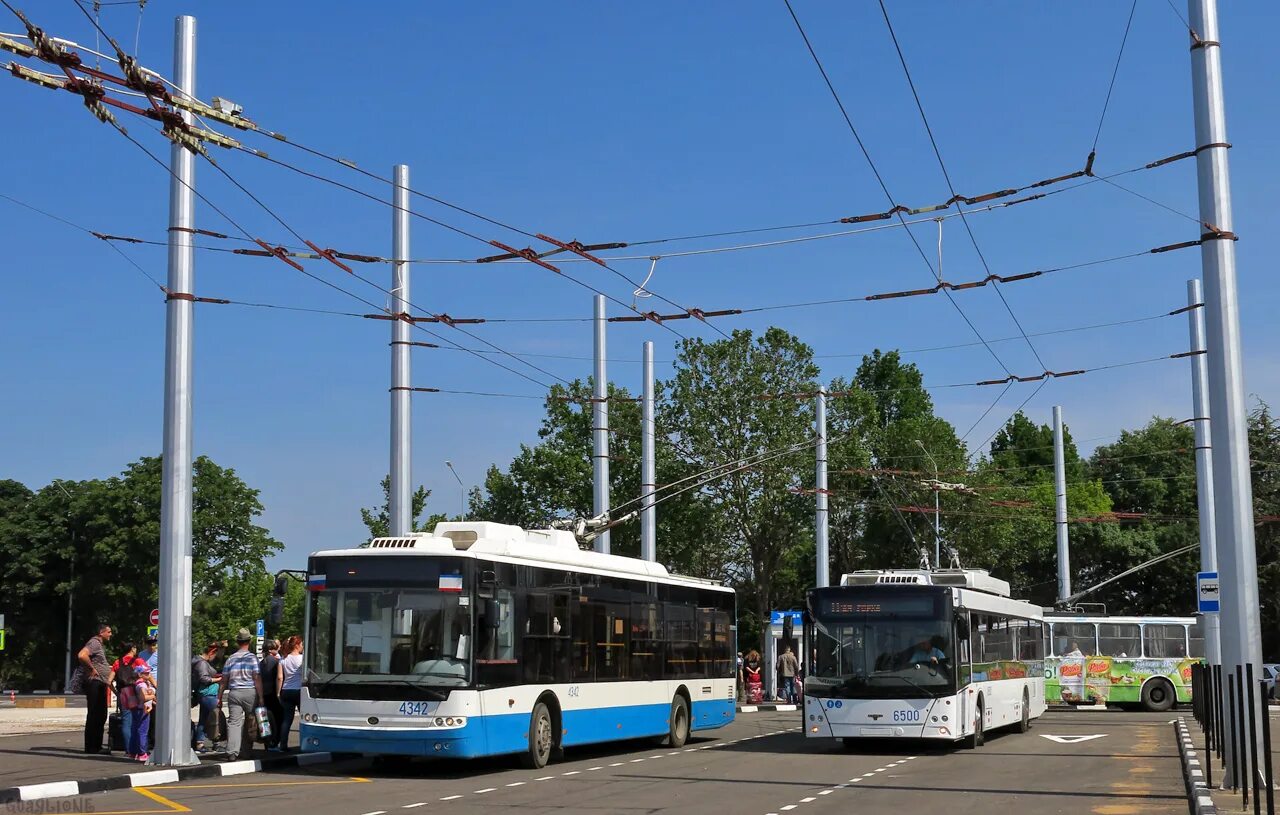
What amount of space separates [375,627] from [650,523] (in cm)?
1661

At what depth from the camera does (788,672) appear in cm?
3962

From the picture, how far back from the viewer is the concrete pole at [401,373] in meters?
23.3

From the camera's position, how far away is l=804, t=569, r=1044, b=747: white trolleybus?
883 inches

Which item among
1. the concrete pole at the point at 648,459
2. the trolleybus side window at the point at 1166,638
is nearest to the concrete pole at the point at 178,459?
the concrete pole at the point at 648,459

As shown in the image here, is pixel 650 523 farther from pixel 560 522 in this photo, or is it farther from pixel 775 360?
pixel 775 360

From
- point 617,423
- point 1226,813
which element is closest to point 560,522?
point 1226,813

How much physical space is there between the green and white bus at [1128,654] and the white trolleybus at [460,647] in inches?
910

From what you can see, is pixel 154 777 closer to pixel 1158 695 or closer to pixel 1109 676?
pixel 1109 676

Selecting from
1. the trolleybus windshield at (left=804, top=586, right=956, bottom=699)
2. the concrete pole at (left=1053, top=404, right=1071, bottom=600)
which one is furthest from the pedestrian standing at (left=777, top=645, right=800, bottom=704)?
the trolleybus windshield at (left=804, top=586, right=956, bottom=699)

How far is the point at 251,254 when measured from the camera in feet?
62.3

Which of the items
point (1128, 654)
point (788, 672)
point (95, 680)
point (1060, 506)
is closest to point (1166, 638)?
point (1128, 654)

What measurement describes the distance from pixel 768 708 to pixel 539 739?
2220cm

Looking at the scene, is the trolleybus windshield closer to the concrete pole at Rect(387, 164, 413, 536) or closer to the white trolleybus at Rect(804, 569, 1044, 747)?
the white trolleybus at Rect(804, 569, 1044, 747)

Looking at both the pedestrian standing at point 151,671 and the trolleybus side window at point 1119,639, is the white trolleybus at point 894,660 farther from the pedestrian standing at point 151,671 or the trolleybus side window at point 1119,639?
the trolleybus side window at point 1119,639
